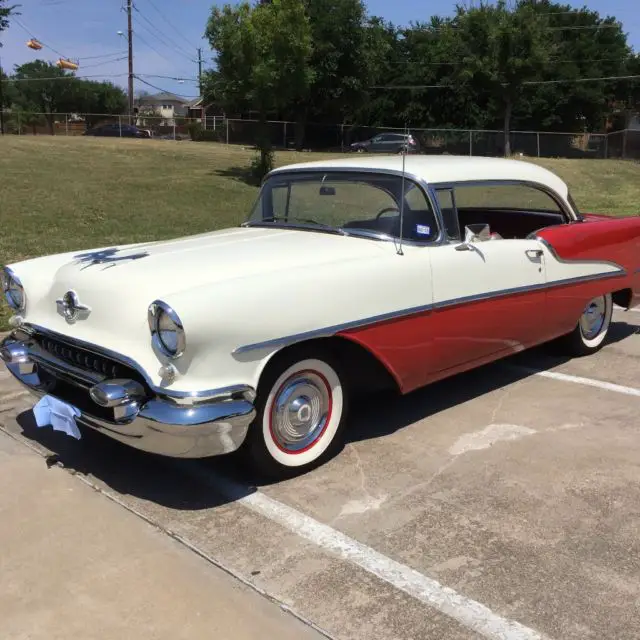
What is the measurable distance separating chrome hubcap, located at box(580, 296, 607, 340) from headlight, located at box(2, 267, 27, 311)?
13.1 ft

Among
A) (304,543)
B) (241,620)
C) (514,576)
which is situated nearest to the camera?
(241,620)

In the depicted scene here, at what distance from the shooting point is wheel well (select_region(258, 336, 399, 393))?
3.56m

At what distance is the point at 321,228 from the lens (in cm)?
431

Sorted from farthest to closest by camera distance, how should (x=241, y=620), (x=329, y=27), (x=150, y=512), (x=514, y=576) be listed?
1. (x=329, y=27)
2. (x=150, y=512)
3. (x=514, y=576)
4. (x=241, y=620)

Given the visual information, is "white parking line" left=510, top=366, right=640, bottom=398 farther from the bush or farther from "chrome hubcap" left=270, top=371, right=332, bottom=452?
the bush

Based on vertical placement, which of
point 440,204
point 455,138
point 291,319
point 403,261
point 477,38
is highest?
point 477,38

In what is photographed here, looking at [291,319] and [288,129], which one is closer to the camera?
[291,319]

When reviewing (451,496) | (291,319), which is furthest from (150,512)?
(451,496)

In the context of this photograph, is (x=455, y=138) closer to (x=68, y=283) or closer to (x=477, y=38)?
(x=477, y=38)

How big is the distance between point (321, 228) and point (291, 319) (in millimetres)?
1173

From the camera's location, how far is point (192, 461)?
12.5 ft

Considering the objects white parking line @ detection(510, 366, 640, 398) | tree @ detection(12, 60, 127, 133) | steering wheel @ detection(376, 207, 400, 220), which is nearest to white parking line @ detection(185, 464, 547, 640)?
steering wheel @ detection(376, 207, 400, 220)

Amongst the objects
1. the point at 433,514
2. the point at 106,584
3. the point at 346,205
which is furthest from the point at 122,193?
the point at 106,584

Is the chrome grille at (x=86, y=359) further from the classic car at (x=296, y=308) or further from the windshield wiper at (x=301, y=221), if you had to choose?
the windshield wiper at (x=301, y=221)
